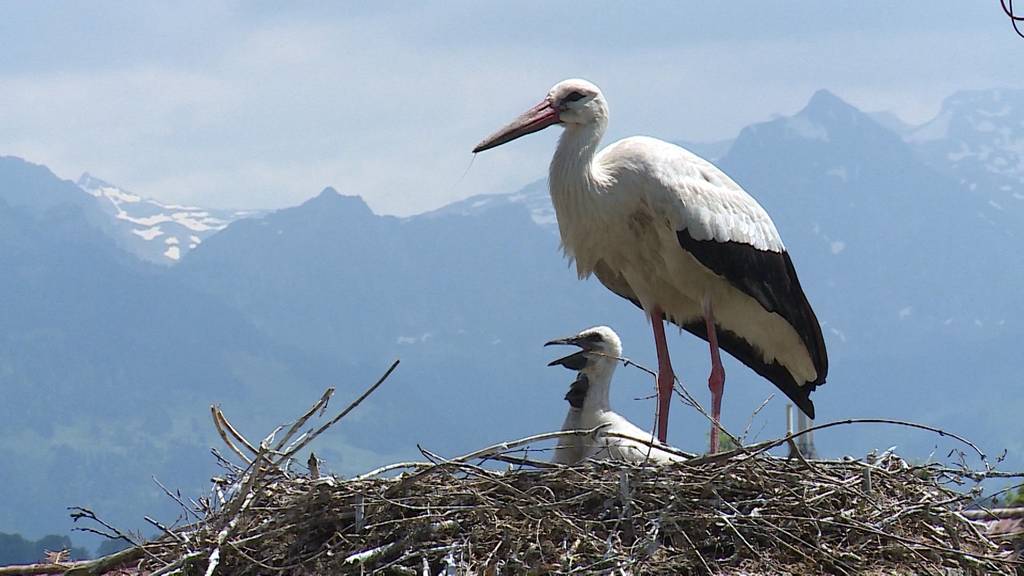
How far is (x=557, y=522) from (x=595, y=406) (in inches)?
71.1

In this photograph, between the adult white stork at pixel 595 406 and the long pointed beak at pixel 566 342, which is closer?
the adult white stork at pixel 595 406

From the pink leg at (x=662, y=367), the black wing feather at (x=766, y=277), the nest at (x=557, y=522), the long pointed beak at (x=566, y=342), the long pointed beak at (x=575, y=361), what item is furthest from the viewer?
the pink leg at (x=662, y=367)

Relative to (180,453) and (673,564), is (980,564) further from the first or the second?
(180,453)

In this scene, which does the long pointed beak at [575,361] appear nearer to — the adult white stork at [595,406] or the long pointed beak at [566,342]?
the adult white stork at [595,406]

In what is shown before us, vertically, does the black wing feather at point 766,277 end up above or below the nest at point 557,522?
above

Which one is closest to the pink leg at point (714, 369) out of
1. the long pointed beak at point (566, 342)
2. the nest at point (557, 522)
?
the long pointed beak at point (566, 342)

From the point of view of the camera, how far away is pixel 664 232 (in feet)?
26.6

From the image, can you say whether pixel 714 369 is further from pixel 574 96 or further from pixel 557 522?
pixel 557 522

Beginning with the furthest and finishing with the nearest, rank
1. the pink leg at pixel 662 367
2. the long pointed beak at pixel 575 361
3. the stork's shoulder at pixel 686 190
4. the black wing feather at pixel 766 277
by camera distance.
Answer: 1. the pink leg at pixel 662 367
2. the black wing feather at pixel 766 277
3. the stork's shoulder at pixel 686 190
4. the long pointed beak at pixel 575 361

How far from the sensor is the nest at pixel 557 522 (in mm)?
5562

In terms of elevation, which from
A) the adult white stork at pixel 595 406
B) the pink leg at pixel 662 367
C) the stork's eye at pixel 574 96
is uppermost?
the stork's eye at pixel 574 96

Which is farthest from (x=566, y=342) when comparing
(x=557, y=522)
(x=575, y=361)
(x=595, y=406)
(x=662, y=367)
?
(x=557, y=522)

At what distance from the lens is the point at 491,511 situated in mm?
5652

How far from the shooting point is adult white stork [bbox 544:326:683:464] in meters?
6.81
